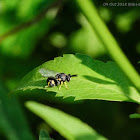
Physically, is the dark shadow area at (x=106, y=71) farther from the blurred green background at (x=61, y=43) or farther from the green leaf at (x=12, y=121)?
the blurred green background at (x=61, y=43)

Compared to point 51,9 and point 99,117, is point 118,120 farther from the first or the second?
point 51,9

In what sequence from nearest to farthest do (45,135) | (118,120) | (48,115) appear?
(45,135) < (48,115) < (118,120)

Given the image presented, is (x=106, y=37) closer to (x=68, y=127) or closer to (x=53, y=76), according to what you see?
(x=68, y=127)

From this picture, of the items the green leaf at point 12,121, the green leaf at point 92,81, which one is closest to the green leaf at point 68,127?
the green leaf at point 92,81

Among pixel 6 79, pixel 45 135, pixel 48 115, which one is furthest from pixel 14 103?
pixel 45 135

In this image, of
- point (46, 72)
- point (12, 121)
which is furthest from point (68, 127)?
point (12, 121)

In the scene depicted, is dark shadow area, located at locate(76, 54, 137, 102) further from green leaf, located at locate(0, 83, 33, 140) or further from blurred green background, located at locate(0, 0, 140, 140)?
blurred green background, located at locate(0, 0, 140, 140)
